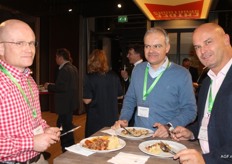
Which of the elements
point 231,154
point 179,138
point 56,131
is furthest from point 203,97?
point 56,131

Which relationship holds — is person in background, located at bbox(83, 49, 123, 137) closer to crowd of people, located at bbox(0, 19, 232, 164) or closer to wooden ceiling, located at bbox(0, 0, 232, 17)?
crowd of people, located at bbox(0, 19, 232, 164)

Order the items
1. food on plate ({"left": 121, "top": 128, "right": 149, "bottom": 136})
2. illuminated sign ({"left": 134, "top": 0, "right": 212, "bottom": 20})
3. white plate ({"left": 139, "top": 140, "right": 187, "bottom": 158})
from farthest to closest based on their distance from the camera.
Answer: illuminated sign ({"left": 134, "top": 0, "right": 212, "bottom": 20}) → food on plate ({"left": 121, "top": 128, "right": 149, "bottom": 136}) → white plate ({"left": 139, "top": 140, "right": 187, "bottom": 158})

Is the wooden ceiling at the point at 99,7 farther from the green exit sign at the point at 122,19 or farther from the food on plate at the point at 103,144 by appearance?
the food on plate at the point at 103,144

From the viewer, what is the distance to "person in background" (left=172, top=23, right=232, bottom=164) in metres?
1.23

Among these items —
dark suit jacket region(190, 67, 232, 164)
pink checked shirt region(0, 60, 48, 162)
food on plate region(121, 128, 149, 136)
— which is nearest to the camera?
dark suit jacket region(190, 67, 232, 164)

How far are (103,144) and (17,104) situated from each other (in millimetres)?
589

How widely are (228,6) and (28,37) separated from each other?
623 cm

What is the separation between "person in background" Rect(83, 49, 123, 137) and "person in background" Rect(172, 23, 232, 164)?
1.91m

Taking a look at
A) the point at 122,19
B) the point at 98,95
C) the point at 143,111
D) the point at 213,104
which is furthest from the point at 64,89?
the point at 122,19

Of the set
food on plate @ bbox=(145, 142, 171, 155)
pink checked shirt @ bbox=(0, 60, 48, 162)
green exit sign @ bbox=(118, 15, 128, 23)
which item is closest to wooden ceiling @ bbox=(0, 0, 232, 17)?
green exit sign @ bbox=(118, 15, 128, 23)

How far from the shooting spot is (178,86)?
215 cm

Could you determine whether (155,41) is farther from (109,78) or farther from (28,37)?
(109,78)

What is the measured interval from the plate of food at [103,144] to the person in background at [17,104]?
21 centimetres

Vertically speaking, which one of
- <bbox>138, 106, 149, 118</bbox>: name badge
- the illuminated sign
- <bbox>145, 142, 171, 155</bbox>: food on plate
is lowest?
<bbox>145, 142, 171, 155</bbox>: food on plate
